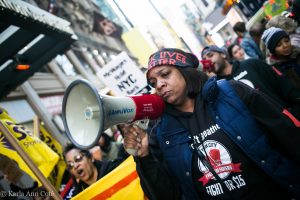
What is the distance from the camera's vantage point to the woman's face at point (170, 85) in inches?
76.2

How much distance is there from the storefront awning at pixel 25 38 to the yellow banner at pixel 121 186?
2425 mm

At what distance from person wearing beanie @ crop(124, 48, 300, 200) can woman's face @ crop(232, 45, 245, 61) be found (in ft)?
14.2

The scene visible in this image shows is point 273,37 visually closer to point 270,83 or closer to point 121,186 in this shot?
point 270,83

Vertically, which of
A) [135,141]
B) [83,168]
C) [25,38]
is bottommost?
[83,168]

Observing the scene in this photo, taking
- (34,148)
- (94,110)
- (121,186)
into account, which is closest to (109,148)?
(34,148)

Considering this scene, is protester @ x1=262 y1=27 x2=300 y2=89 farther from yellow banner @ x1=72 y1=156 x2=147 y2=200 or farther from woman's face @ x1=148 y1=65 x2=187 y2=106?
yellow banner @ x1=72 y1=156 x2=147 y2=200

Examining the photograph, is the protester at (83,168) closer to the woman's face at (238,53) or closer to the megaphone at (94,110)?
the megaphone at (94,110)

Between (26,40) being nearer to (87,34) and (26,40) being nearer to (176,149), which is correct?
(176,149)

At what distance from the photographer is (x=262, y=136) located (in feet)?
5.66

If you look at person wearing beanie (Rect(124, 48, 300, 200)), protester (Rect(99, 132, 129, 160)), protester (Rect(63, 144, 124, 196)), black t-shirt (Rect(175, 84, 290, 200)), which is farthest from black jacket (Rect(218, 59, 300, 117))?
protester (Rect(99, 132, 129, 160))

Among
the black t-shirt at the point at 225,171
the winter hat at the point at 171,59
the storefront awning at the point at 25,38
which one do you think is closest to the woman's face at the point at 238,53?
the storefront awning at the point at 25,38

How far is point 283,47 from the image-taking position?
10.7 ft

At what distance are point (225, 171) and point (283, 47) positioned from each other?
210cm

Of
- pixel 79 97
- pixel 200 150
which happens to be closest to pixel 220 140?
pixel 200 150
